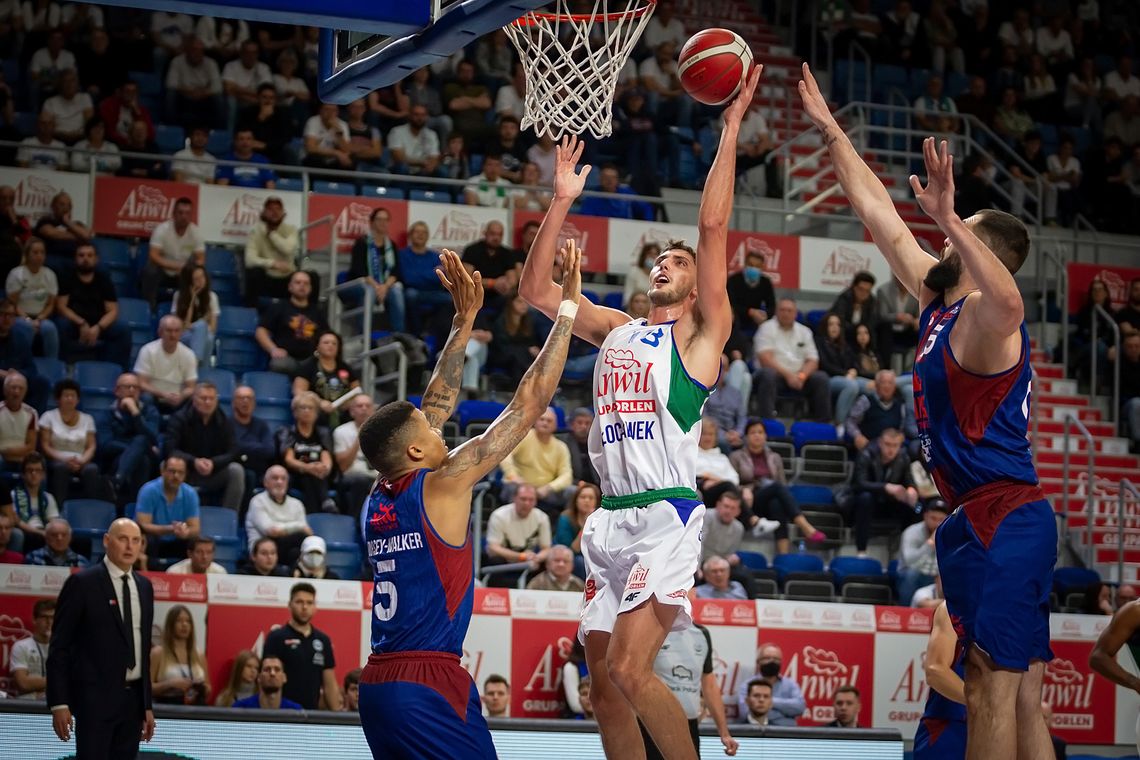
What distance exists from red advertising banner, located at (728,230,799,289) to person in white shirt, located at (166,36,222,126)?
6690mm

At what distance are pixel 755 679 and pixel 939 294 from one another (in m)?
7.50

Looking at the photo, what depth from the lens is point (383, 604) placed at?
254 inches

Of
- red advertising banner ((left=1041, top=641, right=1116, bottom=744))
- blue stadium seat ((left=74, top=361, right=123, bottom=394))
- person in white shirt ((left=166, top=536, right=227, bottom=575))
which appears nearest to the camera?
person in white shirt ((left=166, top=536, right=227, bottom=575))

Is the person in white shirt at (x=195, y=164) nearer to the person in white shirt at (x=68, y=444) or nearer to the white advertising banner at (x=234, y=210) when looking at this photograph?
the white advertising banner at (x=234, y=210)

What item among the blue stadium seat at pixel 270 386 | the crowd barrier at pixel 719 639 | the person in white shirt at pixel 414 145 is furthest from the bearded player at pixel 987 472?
the person in white shirt at pixel 414 145

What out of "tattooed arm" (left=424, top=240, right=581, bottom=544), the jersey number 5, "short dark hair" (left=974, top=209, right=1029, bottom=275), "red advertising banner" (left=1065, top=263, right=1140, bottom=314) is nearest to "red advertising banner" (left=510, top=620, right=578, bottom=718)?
"tattooed arm" (left=424, top=240, right=581, bottom=544)

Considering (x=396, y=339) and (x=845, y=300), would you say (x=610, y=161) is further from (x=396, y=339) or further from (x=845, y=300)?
(x=396, y=339)

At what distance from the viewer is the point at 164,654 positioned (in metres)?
12.4

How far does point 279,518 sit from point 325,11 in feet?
25.7

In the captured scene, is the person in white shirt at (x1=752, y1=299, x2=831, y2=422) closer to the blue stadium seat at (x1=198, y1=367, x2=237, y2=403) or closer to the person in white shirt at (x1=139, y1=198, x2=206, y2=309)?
the blue stadium seat at (x1=198, y1=367, x2=237, y2=403)

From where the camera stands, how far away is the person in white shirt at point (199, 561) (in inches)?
516

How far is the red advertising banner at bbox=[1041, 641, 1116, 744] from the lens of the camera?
1480 cm

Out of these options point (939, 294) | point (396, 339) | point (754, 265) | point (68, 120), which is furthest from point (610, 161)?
point (939, 294)

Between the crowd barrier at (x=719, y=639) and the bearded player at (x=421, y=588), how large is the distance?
21.5ft
